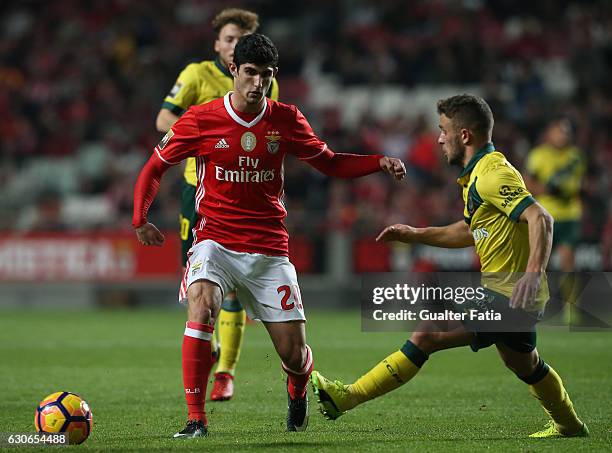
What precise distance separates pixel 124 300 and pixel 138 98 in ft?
15.3

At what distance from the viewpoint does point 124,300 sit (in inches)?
648

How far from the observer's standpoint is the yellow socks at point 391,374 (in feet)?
19.0

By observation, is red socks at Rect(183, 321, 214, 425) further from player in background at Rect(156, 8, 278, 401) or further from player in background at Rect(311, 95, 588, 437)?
player in background at Rect(156, 8, 278, 401)

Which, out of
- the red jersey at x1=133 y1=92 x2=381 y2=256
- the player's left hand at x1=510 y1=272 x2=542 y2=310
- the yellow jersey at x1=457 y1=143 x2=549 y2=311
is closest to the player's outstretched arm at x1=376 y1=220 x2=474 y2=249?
the yellow jersey at x1=457 y1=143 x2=549 y2=311

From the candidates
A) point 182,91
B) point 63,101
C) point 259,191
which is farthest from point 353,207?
point 259,191

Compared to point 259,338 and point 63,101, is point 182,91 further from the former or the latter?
point 63,101

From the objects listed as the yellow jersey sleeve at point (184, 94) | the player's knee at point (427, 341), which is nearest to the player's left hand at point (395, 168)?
the player's knee at point (427, 341)

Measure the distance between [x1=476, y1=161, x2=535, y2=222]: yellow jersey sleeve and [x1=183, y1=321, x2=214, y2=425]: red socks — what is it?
1517 mm

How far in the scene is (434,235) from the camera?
6074 millimetres

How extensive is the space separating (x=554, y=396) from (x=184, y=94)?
3.40 m

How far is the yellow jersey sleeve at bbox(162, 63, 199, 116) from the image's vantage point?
7711 mm

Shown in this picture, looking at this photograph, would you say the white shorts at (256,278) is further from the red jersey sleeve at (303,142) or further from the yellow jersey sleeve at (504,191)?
the yellow jersey sleeve at (504,191)

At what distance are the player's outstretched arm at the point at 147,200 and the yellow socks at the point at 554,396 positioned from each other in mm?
2011

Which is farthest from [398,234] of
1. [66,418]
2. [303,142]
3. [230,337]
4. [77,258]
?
[77,258]
